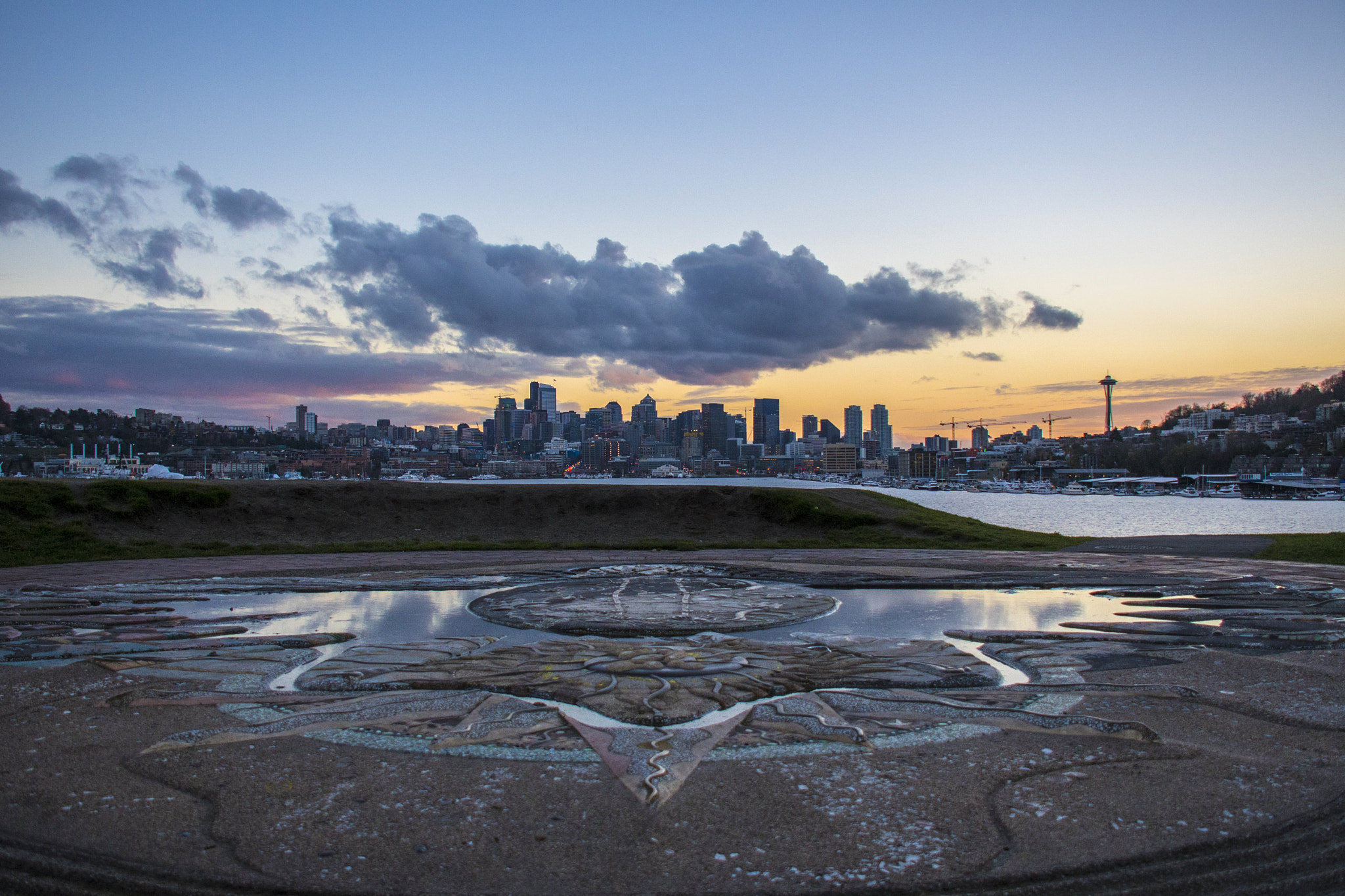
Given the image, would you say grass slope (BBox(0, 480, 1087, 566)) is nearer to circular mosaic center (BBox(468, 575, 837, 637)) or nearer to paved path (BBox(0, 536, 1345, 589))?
paved path (BBox(0, 536, 1345, 589))

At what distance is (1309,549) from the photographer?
20.2 metres

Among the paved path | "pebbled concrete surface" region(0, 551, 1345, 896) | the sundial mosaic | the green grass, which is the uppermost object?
"pebbled concrete surface" region(0, 551, 1345, 896)

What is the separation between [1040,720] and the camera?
6.38m

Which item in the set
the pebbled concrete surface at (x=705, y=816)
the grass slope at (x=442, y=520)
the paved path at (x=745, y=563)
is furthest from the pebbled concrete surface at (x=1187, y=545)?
the pebbled concrete surface at (x=705, y=816)

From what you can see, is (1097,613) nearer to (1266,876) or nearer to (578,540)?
(1266,876)

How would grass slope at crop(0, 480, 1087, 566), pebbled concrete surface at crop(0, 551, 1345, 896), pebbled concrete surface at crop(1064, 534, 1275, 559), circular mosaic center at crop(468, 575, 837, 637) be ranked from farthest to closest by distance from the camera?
1. grass slope at crop(0, 480, 1087, 566)
2. pebbled concrete surface at crop(1064, 534, 1275, 559)
3. circular mosaic center at crop(468, 575, 837, 637)
4. pebbled concrete surface at crop(0, 551, 1345, 896)

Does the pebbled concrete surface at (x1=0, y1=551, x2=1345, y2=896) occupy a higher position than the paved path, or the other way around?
the pebbled concrete surface at (x1=0, y1=551, x2=1345, y2=896)

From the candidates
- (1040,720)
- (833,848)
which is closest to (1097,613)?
(1040,720)

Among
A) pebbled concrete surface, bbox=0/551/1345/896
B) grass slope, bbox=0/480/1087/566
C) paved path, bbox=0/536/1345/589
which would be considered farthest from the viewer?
grass slope, bbox=0/480/1087/566

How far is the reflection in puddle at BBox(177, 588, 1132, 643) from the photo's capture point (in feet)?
34.9

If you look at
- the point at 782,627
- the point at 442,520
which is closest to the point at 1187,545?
the point at 782,627

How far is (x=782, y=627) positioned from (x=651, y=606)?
2.42 m

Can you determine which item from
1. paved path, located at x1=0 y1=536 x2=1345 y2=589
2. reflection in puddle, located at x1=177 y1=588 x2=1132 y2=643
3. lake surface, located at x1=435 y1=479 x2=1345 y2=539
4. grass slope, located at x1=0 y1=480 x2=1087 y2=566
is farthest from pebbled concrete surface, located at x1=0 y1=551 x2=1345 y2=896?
lake surface, located at x1=435 y1=479 x2=1345 y2=539

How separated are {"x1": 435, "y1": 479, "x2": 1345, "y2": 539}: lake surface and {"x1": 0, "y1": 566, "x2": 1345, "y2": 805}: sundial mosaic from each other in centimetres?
2128
